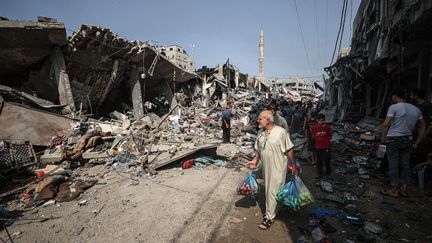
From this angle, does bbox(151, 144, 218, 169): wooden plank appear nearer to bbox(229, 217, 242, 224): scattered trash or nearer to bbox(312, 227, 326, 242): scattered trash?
bbox(229, 217, 242, 224): scattered trash

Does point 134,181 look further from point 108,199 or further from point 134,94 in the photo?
point 134,94

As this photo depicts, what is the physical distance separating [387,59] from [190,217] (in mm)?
7451

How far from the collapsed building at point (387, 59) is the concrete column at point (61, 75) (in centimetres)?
1087

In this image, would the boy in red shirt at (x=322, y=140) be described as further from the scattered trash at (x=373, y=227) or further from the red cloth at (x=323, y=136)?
the scattered trash at (x=373, y=227)

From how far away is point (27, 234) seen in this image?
10.3ft

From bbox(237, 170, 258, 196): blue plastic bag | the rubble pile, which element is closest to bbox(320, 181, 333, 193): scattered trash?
the rubble pile

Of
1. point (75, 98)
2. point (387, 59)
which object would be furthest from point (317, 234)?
point (75, 98)

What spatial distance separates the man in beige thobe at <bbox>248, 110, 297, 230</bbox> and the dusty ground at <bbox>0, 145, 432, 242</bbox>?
1.05 ft

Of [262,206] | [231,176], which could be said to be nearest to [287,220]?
[262,206]

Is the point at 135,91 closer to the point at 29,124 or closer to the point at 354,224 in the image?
the point at 29,124

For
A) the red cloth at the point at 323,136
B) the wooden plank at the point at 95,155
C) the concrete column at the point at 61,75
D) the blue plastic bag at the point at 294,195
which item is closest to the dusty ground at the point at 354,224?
the blue plastic bag at the point at 294,195

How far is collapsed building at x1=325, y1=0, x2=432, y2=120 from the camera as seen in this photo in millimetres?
5199

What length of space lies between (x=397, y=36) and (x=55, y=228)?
8344 mm

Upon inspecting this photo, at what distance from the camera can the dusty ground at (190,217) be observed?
2910 millimetres
